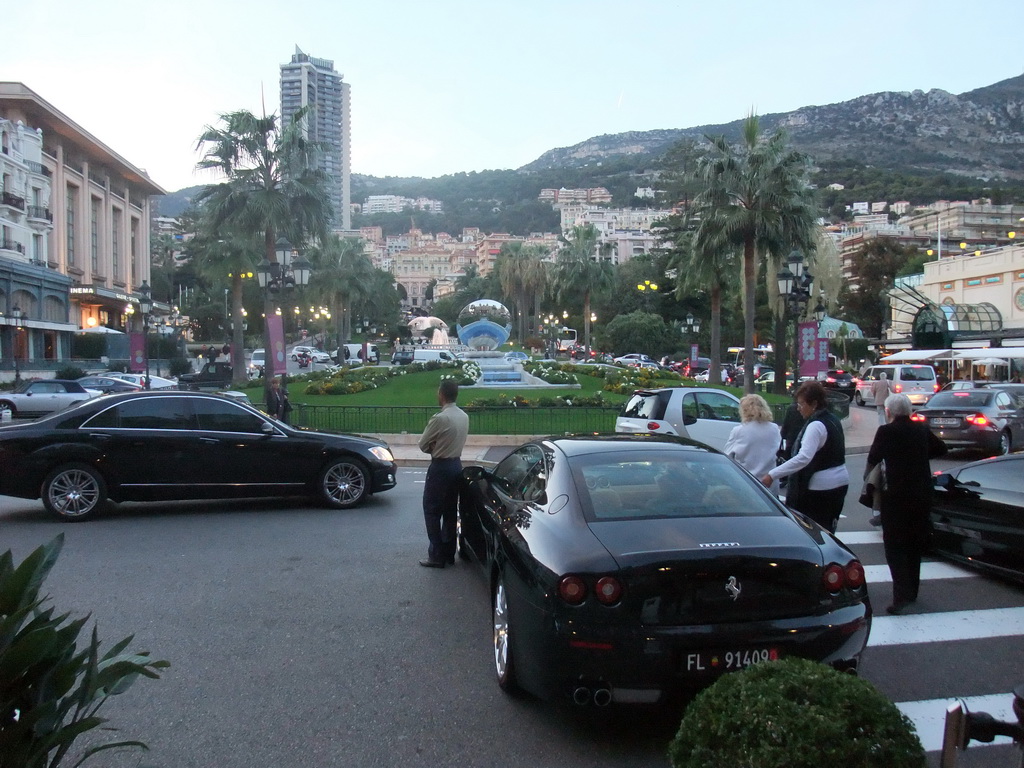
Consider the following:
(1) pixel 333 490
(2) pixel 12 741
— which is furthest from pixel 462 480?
(2) pixel 12 741

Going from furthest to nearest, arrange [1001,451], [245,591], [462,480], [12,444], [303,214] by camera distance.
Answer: [303,214] < [1001,451] < [12,444] < [462,480] < [245,591]

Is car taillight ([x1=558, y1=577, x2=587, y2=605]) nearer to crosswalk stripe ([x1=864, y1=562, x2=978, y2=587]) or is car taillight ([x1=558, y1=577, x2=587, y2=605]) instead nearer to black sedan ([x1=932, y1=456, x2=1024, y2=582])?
crosswalk stripe ([x1=864, y1=562, x2=978, y2=587])

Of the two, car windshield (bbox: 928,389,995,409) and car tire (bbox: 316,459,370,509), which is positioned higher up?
car windshield (bbox: 928,389,995,409)

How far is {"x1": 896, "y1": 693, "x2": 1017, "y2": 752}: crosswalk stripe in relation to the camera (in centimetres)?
413

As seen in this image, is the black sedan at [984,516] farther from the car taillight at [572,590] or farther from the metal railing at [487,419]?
the metal railing at [487,419]

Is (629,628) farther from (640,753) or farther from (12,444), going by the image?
(12,444)

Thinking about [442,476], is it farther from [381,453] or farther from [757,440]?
[381,453]

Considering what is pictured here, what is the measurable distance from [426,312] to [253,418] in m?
181

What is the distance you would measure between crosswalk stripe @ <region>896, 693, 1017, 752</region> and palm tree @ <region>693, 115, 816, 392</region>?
20.7 m

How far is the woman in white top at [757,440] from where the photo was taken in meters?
7.59

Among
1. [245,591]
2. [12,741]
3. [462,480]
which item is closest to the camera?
[12,741]

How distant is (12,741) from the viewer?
2.14 m

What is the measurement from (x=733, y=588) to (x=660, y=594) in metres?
0.36

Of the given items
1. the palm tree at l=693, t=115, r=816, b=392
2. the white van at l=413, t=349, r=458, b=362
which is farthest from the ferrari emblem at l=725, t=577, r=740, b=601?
the white van at l=413, t=349, r=458, b=362
